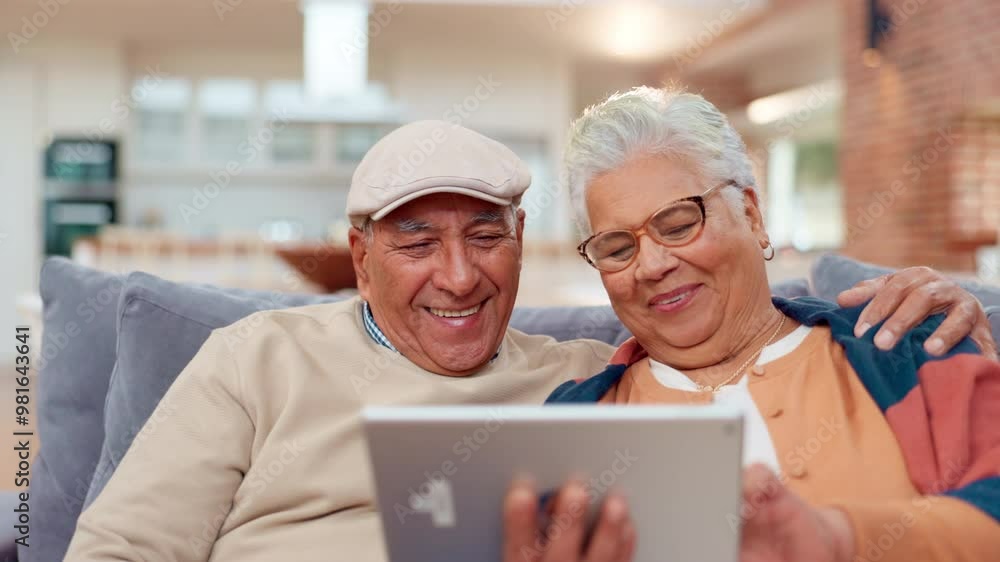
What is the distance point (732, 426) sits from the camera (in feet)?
2.47

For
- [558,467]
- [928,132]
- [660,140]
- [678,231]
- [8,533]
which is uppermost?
[928,132]

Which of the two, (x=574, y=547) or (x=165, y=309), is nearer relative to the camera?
(x=574, y=547)

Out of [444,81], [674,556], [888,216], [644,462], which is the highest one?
[444,81]

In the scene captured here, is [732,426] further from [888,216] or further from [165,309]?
[888,216]

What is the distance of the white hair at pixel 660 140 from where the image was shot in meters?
1.29

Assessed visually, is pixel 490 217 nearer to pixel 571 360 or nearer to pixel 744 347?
pixel 571 360

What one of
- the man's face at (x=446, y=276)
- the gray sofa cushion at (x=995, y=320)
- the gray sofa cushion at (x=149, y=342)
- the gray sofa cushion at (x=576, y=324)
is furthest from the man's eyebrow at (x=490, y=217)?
the gray sofa cushion at (x=995, y=320)

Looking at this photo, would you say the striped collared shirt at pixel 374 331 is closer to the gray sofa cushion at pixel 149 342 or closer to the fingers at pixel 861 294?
the gray sofa cushion at pixel 149 342

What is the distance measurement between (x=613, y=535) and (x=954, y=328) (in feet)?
2.00

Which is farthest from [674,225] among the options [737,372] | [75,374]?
[75,374]

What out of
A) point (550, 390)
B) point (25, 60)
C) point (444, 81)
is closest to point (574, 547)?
point (550, 390)

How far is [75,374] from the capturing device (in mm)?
1667

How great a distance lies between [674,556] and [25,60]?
883 cm

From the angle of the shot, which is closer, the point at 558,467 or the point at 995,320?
the point at 558,467
